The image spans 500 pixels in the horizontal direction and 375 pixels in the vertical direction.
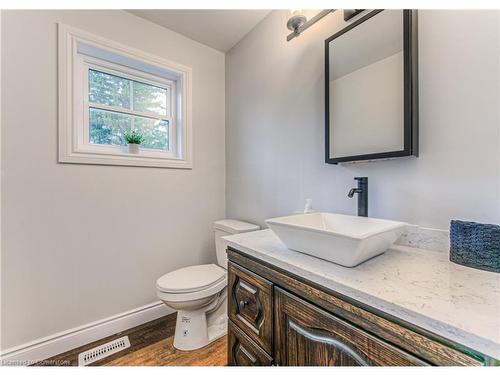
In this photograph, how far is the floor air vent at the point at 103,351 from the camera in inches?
53.4

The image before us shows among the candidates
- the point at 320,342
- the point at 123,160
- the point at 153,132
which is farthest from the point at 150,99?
the point at 320,342

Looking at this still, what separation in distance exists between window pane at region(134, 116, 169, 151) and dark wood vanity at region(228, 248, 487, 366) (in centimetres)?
129

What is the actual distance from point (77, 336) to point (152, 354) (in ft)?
1.65

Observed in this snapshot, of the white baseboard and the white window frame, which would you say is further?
the white window frame

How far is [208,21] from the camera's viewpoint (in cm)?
171

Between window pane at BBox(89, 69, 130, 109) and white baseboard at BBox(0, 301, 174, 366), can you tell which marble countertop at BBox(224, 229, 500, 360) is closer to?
white baseboard at BBox(0, 301, 174, 366)

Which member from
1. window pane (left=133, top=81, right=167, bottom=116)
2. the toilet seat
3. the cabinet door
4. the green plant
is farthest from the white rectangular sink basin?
window pane (left=133, top=81, right=167, bottom=116)

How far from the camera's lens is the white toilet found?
1369 mm

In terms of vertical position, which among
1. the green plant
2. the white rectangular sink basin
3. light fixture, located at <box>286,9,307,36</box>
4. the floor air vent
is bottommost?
the floor air vent

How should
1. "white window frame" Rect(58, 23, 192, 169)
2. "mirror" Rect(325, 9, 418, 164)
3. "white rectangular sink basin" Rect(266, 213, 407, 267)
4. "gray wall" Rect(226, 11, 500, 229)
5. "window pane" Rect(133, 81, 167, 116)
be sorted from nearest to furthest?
"white rectangular sink basin" Rect(266, 213, 407, 267), "gray wall" Rect(226, 11, 500, 229), "mirror" Rect(325, 9, 418, 164), "white window frame" Rect(58, 23, 192, 169), "window pane" Rect(133, 81, 167, 116)

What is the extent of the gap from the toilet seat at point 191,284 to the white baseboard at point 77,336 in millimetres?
471

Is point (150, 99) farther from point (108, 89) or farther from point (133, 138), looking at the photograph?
point (133, 138)

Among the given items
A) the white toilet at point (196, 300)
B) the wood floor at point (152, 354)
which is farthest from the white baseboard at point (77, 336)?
the white toilet at point (196, 300)

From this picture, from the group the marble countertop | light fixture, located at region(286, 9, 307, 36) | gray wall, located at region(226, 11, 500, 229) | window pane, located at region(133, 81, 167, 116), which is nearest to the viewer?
the marble countertop
